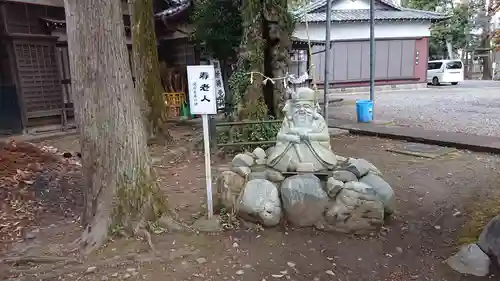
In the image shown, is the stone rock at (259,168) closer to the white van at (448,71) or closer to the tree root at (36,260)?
the tree root at (36,260)

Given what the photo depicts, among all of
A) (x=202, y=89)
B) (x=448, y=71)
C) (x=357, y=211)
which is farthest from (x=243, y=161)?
(x=448, y=71)

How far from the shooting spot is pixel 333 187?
412 centimetres

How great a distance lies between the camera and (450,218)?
4.51 metres

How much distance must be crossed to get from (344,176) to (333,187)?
0.24 m

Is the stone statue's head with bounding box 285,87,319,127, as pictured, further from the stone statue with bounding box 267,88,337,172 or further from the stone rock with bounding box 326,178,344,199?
the stone rock with bounding box 326,178,344,199

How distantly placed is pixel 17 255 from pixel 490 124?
10.3 meters

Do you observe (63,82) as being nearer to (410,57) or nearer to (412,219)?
(412,219)

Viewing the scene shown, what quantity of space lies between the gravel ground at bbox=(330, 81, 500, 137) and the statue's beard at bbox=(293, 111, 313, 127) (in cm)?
598

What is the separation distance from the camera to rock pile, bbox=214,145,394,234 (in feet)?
13.3

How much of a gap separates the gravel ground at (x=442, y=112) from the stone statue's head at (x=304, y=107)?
19.5 feet

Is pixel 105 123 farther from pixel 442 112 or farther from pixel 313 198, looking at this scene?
pixel 442 112

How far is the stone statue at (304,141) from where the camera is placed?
4.52 meters

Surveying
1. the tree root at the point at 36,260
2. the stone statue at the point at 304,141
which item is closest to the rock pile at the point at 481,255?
the stone statue at the point at 304,141

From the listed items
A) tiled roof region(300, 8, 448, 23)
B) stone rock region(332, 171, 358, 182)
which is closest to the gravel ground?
tiled roof region(300, 8, 448, 23)
